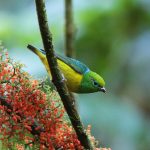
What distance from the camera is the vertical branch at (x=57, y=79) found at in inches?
112

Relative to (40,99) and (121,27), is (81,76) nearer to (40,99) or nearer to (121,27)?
(40,99)

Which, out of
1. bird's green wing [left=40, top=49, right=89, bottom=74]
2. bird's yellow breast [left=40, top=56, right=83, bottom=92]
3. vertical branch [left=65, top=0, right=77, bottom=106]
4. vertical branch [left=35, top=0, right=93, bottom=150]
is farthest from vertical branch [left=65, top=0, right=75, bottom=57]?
vertical branch [left=35, top=0, right=93, bottom=150]

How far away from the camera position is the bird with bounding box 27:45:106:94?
13.9 feet

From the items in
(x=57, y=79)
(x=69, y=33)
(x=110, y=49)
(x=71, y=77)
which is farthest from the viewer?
(x=110, y=49)

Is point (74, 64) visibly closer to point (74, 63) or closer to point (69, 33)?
point (74, 63)

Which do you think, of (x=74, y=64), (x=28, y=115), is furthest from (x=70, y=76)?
(x=28, y=115)

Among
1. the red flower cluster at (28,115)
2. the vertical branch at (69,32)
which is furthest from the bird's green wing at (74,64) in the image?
the red flower cluster at (28,115)

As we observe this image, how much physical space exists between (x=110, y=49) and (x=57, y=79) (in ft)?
19.7

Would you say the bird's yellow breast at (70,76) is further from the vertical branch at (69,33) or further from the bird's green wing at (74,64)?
the vertical branch at (69,33)

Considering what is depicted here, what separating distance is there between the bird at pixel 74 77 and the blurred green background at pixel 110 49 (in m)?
2.79

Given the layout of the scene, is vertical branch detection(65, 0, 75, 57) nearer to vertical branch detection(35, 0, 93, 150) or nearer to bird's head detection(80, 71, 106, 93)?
bird's head detection(80, 71, 106, 93)

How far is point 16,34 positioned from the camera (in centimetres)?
768

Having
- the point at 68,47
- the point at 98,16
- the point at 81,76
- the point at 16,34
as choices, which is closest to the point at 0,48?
the point at 81,76

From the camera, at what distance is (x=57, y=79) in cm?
304
